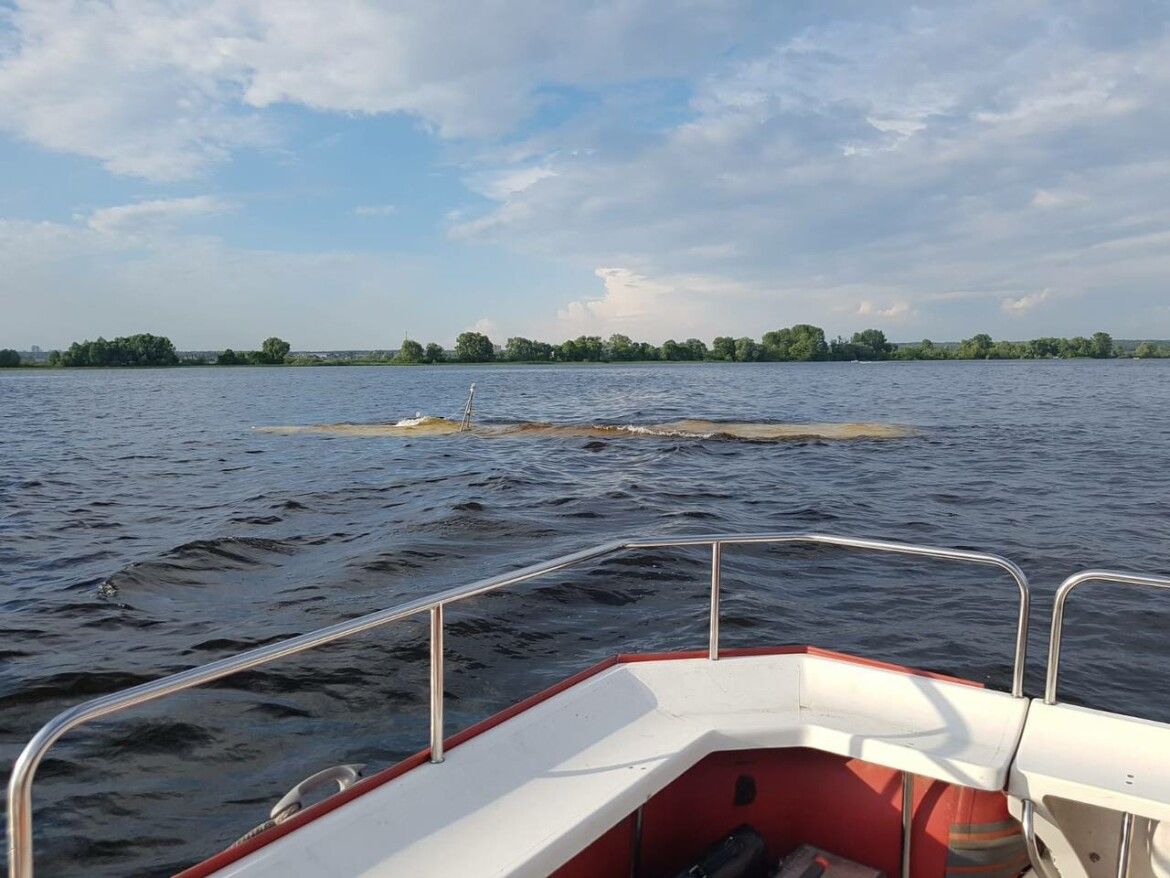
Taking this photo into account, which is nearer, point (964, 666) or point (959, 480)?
point (964, 666)

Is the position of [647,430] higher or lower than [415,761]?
lower

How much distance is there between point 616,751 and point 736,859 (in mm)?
714

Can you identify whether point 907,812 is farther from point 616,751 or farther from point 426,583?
point 426,583

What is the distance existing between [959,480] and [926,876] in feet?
65.7

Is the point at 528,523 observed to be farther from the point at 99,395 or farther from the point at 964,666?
the point at 99,395

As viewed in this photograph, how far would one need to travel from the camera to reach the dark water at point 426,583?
707 centimetres

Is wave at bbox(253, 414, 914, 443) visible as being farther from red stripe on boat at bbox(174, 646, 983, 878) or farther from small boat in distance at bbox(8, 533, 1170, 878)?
small boat in distance at bbox(8, 533, 1170, 878)

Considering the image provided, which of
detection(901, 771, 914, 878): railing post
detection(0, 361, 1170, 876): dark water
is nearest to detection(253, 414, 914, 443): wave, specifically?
detection(0, 361, 1170, 876): dark water

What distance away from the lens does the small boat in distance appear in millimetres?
2814

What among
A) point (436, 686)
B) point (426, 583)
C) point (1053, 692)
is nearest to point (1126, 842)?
point (1053, 692)

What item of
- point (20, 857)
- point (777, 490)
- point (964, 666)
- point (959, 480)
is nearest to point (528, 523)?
point (777, 490)

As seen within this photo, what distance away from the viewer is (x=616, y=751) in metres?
3.41

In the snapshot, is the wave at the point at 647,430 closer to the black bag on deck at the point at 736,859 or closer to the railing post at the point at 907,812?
the railing post at the point at 907,812

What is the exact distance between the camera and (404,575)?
12.4m
